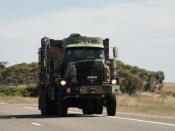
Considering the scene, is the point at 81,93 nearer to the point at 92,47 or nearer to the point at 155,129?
the point at 92,47

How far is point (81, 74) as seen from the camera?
103 ft

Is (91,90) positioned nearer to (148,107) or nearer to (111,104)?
(111,104)

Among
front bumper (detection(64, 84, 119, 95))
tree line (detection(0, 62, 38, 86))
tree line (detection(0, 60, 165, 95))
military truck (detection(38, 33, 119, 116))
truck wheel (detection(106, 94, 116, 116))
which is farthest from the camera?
tree line (detection(0, 62, 38, 86))

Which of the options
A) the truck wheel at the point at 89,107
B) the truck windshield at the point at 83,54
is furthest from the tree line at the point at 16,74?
the truck windshield at the point at 83,54

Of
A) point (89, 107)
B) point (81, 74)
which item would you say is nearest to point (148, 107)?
point (89, 107)

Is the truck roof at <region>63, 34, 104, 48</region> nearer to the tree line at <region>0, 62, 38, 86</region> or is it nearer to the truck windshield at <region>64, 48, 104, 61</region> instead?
the truck windshield at <region>64, 48, 104, 61</region>

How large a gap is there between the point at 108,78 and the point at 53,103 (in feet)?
14.8

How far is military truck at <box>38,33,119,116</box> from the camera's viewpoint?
31.1 metres

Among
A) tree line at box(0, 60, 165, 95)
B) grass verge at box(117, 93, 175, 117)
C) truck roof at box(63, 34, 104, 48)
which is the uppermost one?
tree line at box(0, 60, 165, 95)

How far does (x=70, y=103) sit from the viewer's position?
32531 millimetres

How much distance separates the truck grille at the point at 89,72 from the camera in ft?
103

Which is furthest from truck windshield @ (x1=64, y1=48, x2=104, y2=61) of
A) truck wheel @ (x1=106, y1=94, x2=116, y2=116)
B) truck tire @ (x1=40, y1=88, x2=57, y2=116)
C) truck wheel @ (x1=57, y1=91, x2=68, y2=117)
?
truck tire @ (x1=40, y1=88, x2=57, y2=116)

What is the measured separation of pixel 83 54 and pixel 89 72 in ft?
3.14

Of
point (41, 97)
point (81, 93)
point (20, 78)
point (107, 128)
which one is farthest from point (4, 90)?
point (107, 128)
